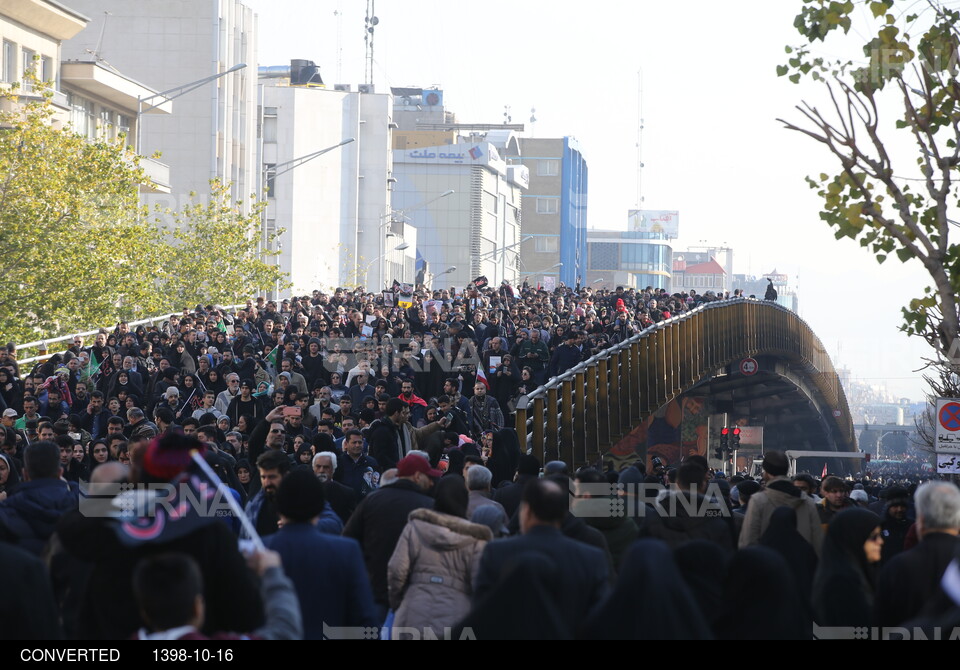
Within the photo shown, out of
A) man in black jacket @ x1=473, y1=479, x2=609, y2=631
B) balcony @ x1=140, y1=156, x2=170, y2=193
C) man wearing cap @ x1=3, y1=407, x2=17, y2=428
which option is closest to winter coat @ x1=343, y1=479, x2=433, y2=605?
man in black jacket @ x1=473, y1=479, x2=609, y2=631

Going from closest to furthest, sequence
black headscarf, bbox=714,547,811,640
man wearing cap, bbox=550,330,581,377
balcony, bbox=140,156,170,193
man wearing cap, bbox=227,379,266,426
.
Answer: black headscarf, bbox=714,547,811,640 < man wearing cap, bbox=227,379,266,426 < man wearing cap, bbox=550,330,581,377 < balcony, bbox=140,156,170,193

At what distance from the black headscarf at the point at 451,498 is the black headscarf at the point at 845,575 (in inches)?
78.2

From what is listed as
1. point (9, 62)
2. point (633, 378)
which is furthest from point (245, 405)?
point (9, 62)

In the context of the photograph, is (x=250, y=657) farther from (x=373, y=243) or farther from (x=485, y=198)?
(x=485, y=198)

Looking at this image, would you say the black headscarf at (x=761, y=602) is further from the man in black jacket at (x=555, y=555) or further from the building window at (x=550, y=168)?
the building window at (x=550, y=168)

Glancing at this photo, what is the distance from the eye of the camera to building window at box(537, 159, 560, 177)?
180 m

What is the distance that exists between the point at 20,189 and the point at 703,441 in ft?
107

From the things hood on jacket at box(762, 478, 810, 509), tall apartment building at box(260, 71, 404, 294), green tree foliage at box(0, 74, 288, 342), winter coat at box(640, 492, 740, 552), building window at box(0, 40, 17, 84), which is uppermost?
tall apartment building at box(260, 71, 404, 294)

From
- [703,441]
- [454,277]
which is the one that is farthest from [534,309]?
[454,277]

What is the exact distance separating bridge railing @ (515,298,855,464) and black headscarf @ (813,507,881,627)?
11.8 meters

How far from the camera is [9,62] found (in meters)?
42.4

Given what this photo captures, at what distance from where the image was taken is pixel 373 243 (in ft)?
360

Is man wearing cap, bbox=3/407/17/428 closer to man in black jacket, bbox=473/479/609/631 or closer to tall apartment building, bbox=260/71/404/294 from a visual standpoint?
man in black jacket, bbox=473/479/609/631

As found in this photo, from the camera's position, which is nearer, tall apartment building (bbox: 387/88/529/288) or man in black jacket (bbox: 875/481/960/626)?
man in black jacket (bbox: 875/481/960/626)
